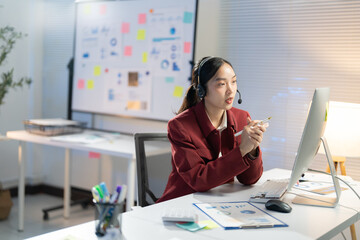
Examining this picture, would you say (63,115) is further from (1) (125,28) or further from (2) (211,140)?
(2) (211,140)

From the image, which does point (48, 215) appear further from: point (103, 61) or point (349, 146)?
point (349, 146)

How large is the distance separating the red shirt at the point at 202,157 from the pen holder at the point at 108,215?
2.01 ft

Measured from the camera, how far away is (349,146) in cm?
223

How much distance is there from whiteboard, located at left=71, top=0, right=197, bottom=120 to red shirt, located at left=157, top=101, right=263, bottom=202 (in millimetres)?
1336

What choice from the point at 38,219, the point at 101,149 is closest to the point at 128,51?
the point at 101,149

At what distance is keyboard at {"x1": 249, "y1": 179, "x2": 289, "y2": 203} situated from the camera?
1.59m

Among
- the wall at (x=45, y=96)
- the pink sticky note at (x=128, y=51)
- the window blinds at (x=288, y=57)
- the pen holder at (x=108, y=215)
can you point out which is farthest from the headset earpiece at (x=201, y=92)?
the wall at (x=45, y=96)

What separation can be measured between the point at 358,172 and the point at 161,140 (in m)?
1.37

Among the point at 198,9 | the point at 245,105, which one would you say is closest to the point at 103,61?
the point at 198,9

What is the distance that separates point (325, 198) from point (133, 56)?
7.41 ft

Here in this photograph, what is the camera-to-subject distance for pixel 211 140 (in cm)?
186

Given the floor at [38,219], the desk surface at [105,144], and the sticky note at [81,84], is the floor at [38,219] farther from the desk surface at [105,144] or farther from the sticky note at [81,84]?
the sticky note at [81,84]

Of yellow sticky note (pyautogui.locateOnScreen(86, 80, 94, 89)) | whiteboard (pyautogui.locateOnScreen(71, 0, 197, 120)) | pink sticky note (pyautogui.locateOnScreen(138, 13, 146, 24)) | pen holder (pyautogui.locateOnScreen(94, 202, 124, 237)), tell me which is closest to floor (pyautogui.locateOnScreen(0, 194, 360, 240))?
whiteboard (pyautogui.locateOnScreen(71, 0, 197, 120))

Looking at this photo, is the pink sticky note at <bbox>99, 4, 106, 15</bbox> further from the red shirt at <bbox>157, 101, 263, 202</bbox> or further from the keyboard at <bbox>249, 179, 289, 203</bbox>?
the keyboard at <bbox>249, 179, 289, 203</bbox>
